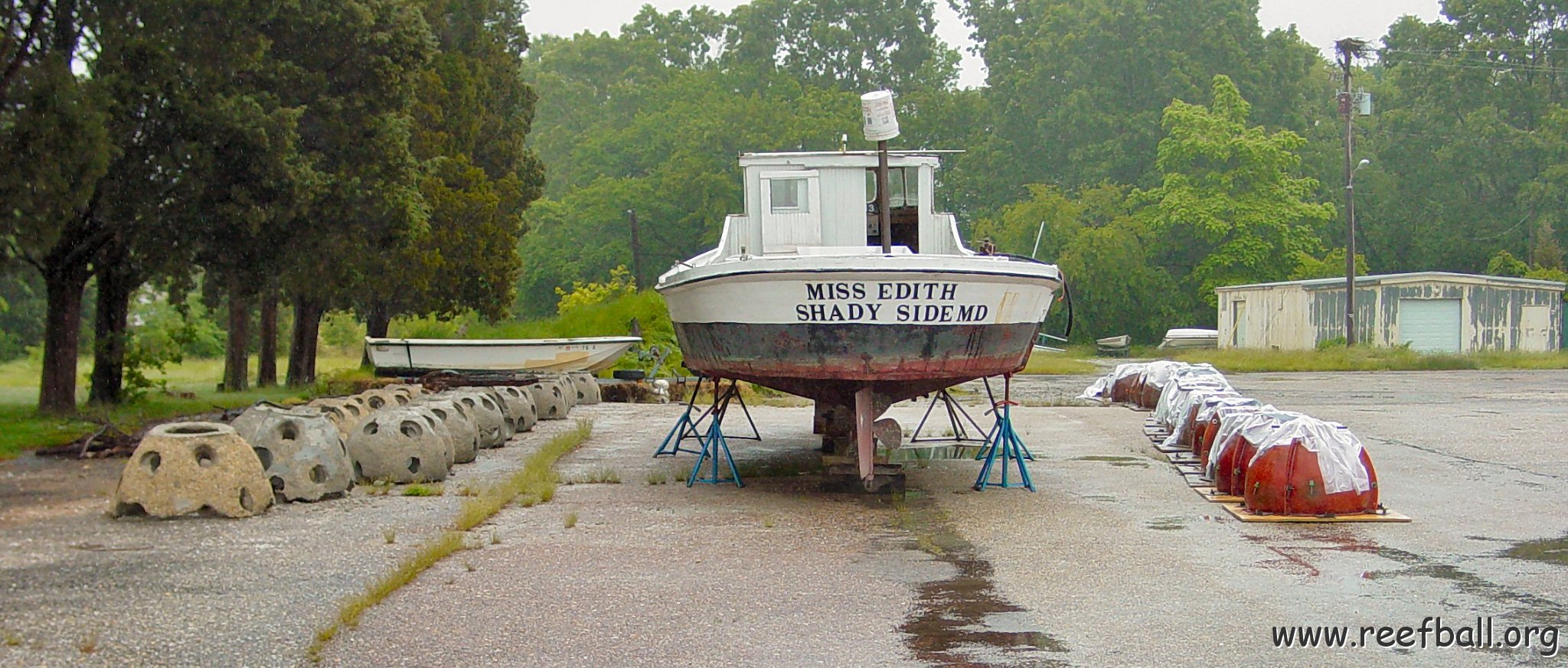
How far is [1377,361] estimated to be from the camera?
3631 cm

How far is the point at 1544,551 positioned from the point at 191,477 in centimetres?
842

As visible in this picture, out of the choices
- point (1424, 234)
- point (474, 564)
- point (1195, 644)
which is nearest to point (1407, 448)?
point (1195, 644)

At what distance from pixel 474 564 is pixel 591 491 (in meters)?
3.55

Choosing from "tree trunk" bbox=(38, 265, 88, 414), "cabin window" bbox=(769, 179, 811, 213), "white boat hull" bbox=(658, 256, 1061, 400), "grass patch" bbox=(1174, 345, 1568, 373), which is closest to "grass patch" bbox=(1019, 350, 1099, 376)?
"grass patch" bbox=(1174, 345, 1568, 373)

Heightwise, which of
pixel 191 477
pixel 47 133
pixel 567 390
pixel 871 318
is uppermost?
pixel 47 133

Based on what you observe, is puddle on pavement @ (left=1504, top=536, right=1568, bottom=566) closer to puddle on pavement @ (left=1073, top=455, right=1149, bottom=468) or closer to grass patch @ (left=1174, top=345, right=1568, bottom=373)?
puddle on pavement @ (left=1073, top=455, right=1149, bottom=468)

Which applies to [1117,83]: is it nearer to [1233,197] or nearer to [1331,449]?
[1233,197]

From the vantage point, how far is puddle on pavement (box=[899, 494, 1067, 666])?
584 centimetres

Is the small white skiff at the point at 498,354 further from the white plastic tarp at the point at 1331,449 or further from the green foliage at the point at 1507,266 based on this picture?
the green foliage at the point at 1507,266

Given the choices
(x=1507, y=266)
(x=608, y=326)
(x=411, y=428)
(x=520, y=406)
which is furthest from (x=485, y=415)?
(x=1507, y=266)

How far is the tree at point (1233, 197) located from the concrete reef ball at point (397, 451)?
4803 centimetres

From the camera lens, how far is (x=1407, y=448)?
1442 centimetres

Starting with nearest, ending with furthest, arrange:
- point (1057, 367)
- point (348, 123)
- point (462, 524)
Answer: point (462, 524), point (348, 123), point (1057, 367)

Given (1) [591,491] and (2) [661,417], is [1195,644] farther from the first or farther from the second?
(2) [661,417]
